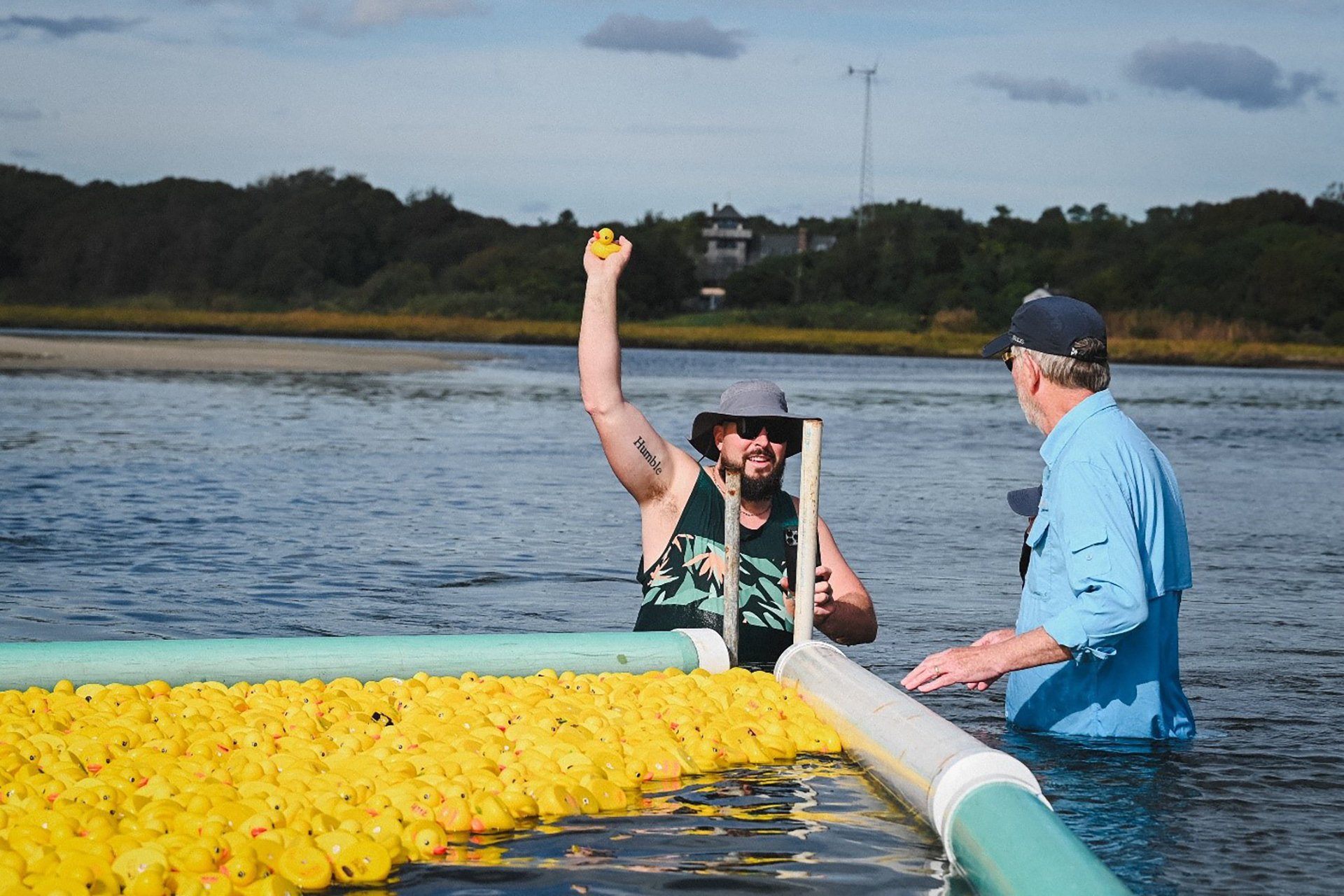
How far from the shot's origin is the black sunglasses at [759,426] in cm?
683

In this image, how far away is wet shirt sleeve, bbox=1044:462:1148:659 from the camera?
5.08 metres

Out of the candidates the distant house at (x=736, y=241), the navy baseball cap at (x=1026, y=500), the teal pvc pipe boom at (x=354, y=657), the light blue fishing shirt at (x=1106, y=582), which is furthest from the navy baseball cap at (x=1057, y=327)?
the distant house at (x=736, y=241)

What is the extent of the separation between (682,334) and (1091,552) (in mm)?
96768

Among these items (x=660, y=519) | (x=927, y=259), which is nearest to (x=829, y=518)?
(x=660, y=519)

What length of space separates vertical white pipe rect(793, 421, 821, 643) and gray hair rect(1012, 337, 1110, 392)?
143cm

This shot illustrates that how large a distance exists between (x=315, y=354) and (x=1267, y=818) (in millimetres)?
63962

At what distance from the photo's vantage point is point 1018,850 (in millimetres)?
4527

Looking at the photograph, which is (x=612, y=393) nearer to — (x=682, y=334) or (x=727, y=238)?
(x=682, y=334)

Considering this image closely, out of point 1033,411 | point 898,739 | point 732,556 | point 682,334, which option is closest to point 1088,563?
point 1033,411

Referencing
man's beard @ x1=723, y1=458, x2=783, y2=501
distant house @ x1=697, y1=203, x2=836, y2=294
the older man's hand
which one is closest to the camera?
the older man's hand

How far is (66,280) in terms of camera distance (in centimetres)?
12888

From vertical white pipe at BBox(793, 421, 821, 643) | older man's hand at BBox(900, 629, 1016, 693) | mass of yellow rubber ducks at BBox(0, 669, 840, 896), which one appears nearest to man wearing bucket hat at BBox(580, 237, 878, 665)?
vertical white pipe at BBox(793, 421, 821, 643)

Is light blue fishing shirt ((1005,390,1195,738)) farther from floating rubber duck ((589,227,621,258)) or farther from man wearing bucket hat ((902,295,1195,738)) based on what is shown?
floating rubber duck ((589,227,621,258))

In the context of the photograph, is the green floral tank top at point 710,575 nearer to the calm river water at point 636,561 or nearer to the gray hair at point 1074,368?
the calm river water at point 636,561
